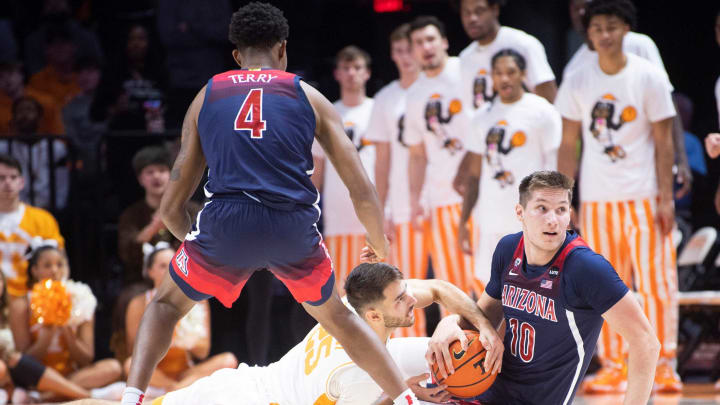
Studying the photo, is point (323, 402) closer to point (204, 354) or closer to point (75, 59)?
point (204, 354)

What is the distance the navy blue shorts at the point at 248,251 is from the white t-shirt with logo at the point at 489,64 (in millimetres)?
3087

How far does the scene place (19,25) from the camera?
9180mm

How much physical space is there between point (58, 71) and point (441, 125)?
11.7 ft

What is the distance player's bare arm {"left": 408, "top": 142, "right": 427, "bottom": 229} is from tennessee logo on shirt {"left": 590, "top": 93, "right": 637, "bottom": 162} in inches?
51.8

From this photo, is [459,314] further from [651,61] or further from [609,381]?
[651,61]

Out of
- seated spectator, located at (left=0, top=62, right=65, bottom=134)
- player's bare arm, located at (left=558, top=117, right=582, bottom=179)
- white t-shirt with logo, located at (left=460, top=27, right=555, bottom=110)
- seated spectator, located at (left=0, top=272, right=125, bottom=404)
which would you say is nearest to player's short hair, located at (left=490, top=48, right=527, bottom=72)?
white t-shirt with logo, located at (left=460, top=27, right=555, bottom=110)

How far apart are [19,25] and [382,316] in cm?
627

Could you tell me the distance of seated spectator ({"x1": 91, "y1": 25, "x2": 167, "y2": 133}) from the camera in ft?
25.1

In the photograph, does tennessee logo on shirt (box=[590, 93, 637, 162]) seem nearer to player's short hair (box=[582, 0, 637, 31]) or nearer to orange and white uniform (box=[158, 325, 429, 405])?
player's short hair (box=[582, 0, 637, 31])

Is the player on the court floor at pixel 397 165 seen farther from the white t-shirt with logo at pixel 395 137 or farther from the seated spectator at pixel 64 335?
the seated spectator at pixel 64 335

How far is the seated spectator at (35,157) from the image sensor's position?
24.7ft

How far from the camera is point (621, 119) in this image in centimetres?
595

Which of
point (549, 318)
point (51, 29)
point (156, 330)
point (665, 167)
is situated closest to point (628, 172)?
point (665, 167)

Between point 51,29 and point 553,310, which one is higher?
point 51,29
